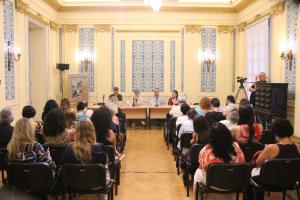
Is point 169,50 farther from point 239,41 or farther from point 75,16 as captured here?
A: point 75,16

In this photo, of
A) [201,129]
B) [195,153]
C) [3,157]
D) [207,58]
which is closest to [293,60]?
[207,58]

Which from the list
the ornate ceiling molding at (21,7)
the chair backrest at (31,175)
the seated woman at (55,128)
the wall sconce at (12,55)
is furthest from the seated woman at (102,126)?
the ornate ceiling molding at (21,7)

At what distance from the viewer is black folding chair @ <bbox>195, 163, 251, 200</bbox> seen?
290 cm

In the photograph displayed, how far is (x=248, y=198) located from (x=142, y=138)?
16.8 feet

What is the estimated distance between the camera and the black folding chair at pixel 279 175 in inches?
114

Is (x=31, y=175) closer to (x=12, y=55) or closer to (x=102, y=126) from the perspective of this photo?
(x=102, y=126)

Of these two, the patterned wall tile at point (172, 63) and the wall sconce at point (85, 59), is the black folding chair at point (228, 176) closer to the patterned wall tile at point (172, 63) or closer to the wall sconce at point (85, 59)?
the patterned wall tile at point (172, 63)

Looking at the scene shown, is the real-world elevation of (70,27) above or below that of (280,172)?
above

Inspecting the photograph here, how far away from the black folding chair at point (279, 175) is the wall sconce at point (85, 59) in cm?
938

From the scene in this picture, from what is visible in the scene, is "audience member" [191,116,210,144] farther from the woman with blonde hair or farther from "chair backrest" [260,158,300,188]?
the woman with blonde hair

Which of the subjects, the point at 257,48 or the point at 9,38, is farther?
the point at 257,48

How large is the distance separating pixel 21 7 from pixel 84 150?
6201 mm

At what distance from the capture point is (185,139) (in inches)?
183

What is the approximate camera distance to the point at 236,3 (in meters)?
10.9
